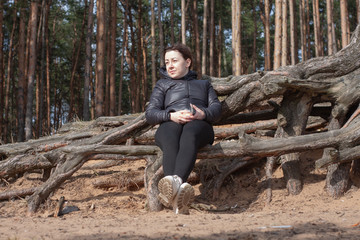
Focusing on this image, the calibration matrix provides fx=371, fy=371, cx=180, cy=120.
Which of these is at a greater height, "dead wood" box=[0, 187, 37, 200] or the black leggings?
the black leggings

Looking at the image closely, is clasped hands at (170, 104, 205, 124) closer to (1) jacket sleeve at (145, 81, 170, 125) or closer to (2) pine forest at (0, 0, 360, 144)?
(1) jacket sleeve at (145, 81, 170, 125)

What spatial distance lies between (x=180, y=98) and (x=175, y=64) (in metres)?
0.44

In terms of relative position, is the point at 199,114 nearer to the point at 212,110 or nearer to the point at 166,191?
the point at 212,110

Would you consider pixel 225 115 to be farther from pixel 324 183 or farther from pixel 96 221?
pixel 96 221

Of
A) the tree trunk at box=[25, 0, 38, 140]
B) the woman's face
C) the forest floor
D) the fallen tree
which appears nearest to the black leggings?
the fallen tree

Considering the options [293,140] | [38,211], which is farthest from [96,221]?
[293,140]

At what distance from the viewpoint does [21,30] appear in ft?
49.4

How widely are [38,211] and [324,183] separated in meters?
3.57

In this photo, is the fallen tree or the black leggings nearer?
the black leggings

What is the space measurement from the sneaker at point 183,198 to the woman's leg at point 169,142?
0.28 metres

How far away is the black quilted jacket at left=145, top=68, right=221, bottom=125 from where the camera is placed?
4.21 meters

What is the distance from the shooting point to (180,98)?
4344 millimetres

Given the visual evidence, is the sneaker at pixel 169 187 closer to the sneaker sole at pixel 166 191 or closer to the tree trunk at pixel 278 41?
the sneaker sole at pixel 166 191

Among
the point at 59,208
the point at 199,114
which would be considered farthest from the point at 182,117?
the point at 59,208
